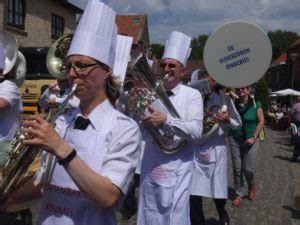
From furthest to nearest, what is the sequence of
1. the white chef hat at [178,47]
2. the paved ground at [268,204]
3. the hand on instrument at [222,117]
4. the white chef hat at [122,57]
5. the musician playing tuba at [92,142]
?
the paved ground at [268,204]
the hand on instrument at [222,117]
the white chef hat at [178,47]
the white chef hat at [122,57]
the musician playing tuba at [92,142]

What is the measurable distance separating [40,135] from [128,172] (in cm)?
46

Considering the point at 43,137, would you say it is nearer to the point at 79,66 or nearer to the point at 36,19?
the point at 79,66

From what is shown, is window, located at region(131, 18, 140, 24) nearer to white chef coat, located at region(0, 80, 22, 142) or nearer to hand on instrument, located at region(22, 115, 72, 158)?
white chef coat, located at region(0, 80, 22, 142)

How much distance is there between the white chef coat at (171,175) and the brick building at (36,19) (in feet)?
55.4

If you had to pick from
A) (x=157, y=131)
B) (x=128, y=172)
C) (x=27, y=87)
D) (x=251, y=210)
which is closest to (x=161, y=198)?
(x=157, y=131)

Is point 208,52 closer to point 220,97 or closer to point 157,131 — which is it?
point 220,97

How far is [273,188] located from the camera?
823 centimetres

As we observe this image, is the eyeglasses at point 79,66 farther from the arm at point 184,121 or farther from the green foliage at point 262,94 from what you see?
the green foliage at point 262,94

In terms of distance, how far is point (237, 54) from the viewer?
5125 millimetres

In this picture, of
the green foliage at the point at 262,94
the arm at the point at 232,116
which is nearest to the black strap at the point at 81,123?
the arm at the point at 232,116

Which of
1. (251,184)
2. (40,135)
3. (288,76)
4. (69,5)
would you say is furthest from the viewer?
(288,76)

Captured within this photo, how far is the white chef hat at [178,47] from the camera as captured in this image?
435 cm

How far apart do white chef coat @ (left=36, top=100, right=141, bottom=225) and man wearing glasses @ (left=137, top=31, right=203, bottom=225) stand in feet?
5.12

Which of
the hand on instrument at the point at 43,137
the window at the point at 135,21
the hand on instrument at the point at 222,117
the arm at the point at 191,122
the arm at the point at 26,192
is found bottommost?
the arm at the point at 26,192
